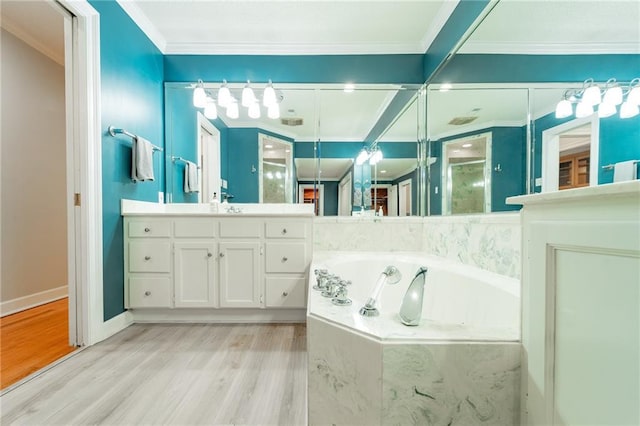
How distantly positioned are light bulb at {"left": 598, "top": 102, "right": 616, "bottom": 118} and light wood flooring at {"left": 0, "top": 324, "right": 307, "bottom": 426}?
154 centimetres

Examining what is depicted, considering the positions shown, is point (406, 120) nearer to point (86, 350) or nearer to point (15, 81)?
point (86, 350)

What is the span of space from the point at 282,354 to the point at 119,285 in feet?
4.32

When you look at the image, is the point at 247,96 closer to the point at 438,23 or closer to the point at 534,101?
the point at 438,23

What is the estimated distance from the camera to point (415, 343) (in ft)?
2.27

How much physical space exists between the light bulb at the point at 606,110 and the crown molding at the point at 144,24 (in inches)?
112

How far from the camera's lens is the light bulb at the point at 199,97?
2.37m

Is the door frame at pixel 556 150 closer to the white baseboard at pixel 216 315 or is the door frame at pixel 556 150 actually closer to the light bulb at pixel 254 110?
the white baseboard at pixel 216 315

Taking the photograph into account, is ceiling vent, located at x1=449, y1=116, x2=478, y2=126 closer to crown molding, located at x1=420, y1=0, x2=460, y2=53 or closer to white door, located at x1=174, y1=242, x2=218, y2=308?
crown molding, located at x1=420, y1=0, x2=460, y2=53

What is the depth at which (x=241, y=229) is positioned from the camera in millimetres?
1979

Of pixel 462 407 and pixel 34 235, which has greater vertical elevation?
pixel 34 235

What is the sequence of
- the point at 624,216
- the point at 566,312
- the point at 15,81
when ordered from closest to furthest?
1. the point at 624,216
2. the point at 566,312
3. the point at 15,81

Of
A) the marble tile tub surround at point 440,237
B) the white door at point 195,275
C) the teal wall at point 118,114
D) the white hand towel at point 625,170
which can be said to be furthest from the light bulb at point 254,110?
the white hand towel at point 625,170

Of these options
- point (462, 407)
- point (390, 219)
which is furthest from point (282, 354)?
point (390, 219)

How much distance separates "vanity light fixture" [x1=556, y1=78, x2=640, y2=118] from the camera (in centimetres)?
78
